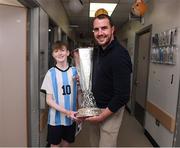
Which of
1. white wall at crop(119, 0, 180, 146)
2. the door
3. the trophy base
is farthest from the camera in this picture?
the door

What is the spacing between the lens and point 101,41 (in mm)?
1526

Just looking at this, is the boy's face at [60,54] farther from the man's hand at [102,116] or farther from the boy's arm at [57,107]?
the man's hand at [102,116]

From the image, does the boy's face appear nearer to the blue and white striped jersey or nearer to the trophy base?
the blue and white striped jersey

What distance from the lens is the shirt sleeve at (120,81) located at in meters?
1.44

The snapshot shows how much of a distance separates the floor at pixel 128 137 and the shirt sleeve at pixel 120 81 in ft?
6.09

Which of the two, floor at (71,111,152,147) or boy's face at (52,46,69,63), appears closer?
boy's face at (52,46,69,63)

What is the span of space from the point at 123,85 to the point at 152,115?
213cm

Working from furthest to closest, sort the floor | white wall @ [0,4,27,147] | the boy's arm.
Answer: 1. the floor
2. white wall @ [0,4,27,147]
3. the boy's arm

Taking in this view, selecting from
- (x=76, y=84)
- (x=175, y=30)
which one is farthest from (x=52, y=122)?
(x=175, y=30)

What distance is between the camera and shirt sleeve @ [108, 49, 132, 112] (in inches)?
→ 56.5

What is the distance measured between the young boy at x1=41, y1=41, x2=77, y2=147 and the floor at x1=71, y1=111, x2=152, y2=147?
48.9 inches

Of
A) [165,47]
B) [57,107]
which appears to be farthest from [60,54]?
[165,47]

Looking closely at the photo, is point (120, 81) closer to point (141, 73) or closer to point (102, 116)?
point (102, 116)

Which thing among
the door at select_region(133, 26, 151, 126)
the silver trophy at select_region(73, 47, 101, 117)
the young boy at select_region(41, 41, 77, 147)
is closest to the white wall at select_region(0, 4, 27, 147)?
the young boy at select_region(41, 41, 77, 147)
